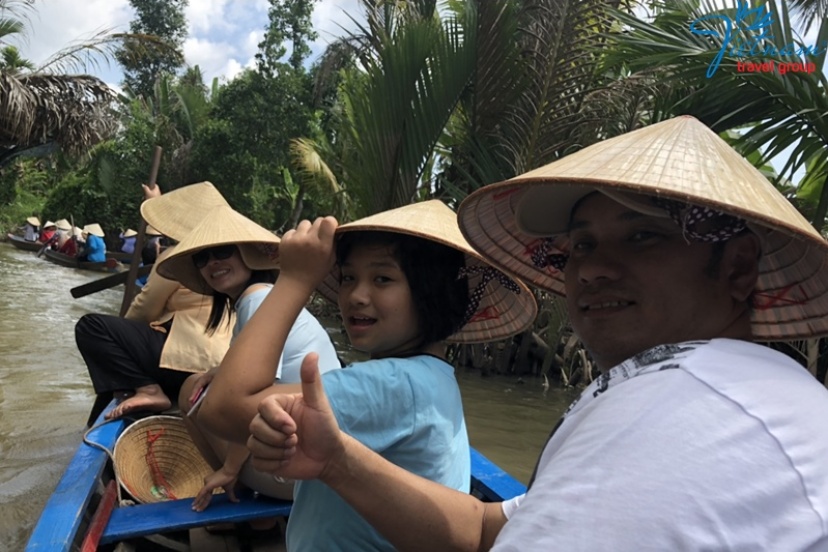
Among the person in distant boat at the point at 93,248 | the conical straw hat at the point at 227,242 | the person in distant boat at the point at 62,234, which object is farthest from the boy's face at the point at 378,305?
the person in distant boat at the point at 62,234

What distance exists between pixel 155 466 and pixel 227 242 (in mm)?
1170

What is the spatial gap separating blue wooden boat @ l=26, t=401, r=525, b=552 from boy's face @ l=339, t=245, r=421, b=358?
1023 mm

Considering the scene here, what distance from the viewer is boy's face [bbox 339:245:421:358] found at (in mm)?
1396

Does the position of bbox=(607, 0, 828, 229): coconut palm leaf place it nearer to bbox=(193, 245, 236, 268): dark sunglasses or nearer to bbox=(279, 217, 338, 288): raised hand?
bbox=(193, 245, 236, 268): dark sunglasses

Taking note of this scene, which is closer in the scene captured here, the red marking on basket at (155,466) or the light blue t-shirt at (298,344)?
the light blue t-shirt at (298,344)

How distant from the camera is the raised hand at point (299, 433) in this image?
89 centimetres

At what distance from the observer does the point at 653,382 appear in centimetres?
63

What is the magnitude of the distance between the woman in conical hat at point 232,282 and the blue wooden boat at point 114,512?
0.06m

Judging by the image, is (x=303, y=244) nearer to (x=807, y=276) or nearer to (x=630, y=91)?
(x=807, y=276)

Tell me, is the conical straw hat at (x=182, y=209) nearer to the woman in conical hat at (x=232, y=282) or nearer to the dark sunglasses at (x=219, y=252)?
the woman in conical hat at (x=232, y=282)

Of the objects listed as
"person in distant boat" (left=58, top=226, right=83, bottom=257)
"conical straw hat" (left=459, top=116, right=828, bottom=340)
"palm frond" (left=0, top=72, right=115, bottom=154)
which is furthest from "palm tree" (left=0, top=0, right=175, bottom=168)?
"conical straw hat" (left=459, top=116, right=828, bottom=340)

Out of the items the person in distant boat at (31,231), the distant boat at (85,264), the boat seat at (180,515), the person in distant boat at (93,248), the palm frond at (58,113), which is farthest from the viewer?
the person in distant boat at (31,231)

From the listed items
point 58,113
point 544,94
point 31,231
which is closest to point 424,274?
point 544,94

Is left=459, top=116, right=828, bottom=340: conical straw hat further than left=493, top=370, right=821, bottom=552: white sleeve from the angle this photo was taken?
Yes
